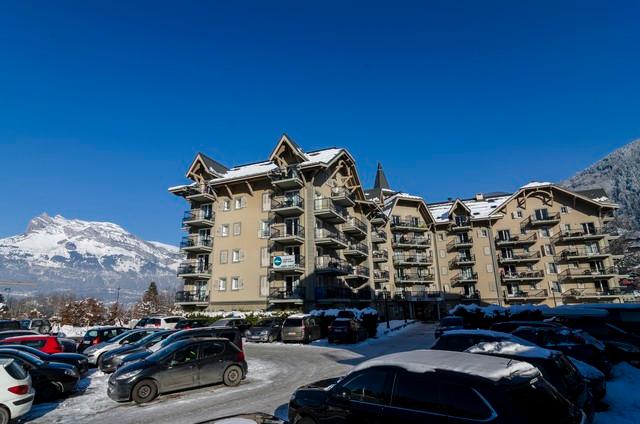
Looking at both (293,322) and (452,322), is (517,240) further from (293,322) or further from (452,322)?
(293,322)

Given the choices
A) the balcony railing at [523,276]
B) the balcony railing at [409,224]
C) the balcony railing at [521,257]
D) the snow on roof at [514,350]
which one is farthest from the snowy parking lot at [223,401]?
the balcony railing at [521,257]

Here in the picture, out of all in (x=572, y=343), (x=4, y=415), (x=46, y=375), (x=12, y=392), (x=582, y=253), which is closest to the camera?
(x=4, y=415)

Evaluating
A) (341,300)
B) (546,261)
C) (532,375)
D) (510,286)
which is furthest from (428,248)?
(532,375)

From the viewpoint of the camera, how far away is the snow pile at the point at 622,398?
7445mm

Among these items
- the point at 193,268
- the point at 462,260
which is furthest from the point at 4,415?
the point at 462,260

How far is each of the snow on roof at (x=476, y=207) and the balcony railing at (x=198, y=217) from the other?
36001mm

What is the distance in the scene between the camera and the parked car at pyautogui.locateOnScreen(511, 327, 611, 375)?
36.4 ft

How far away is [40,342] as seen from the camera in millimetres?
16188

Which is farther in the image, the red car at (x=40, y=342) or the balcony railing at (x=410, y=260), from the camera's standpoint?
the balcony railing at (x=410, y=260)

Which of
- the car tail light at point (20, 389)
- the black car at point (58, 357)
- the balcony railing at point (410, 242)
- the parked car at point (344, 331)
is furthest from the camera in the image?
the balcony railing at point (410, 242)

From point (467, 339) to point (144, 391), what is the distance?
9596mm

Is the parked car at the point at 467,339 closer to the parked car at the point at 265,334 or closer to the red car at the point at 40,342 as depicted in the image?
the red car at the point at 40,342

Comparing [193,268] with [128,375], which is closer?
[128,375]

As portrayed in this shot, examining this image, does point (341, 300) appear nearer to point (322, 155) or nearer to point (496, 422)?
point (322, 155)
